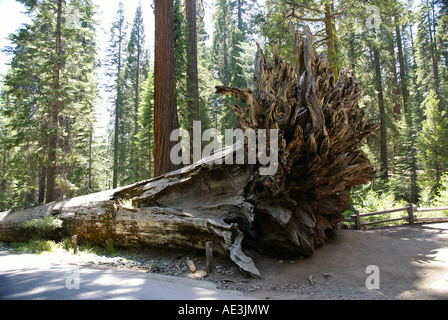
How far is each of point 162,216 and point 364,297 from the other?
5.02m

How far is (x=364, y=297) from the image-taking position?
14.3 ft

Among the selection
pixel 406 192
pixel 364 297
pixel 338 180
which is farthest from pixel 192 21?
pixel 406 192

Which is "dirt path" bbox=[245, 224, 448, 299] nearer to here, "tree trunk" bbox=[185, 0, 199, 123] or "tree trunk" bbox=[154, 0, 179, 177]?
"tree trunk" bbox=[154, 0, 179, 177]

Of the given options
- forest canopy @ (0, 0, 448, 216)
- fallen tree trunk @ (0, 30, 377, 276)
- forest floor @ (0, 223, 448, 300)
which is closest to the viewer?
forest floor @ (0, 223, 448, 300)

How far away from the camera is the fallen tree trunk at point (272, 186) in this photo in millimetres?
6371

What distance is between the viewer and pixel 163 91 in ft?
34.3

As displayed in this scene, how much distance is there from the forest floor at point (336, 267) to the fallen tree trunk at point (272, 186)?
365mm

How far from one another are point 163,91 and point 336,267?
8.52m

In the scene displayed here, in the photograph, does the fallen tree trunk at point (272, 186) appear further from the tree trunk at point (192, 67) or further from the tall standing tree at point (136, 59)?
the tall standing tree at point (136, 59)

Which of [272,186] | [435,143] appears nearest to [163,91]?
[272,186]

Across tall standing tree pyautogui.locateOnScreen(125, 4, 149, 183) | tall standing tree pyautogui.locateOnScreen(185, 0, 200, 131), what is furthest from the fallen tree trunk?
tall standing tree pyautogui.locateOnScreen(125, 4, 149, 183)

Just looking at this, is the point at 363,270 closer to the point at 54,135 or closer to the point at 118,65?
the point at 54,135

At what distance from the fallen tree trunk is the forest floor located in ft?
1.20

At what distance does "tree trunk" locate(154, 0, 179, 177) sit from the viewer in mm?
10281
